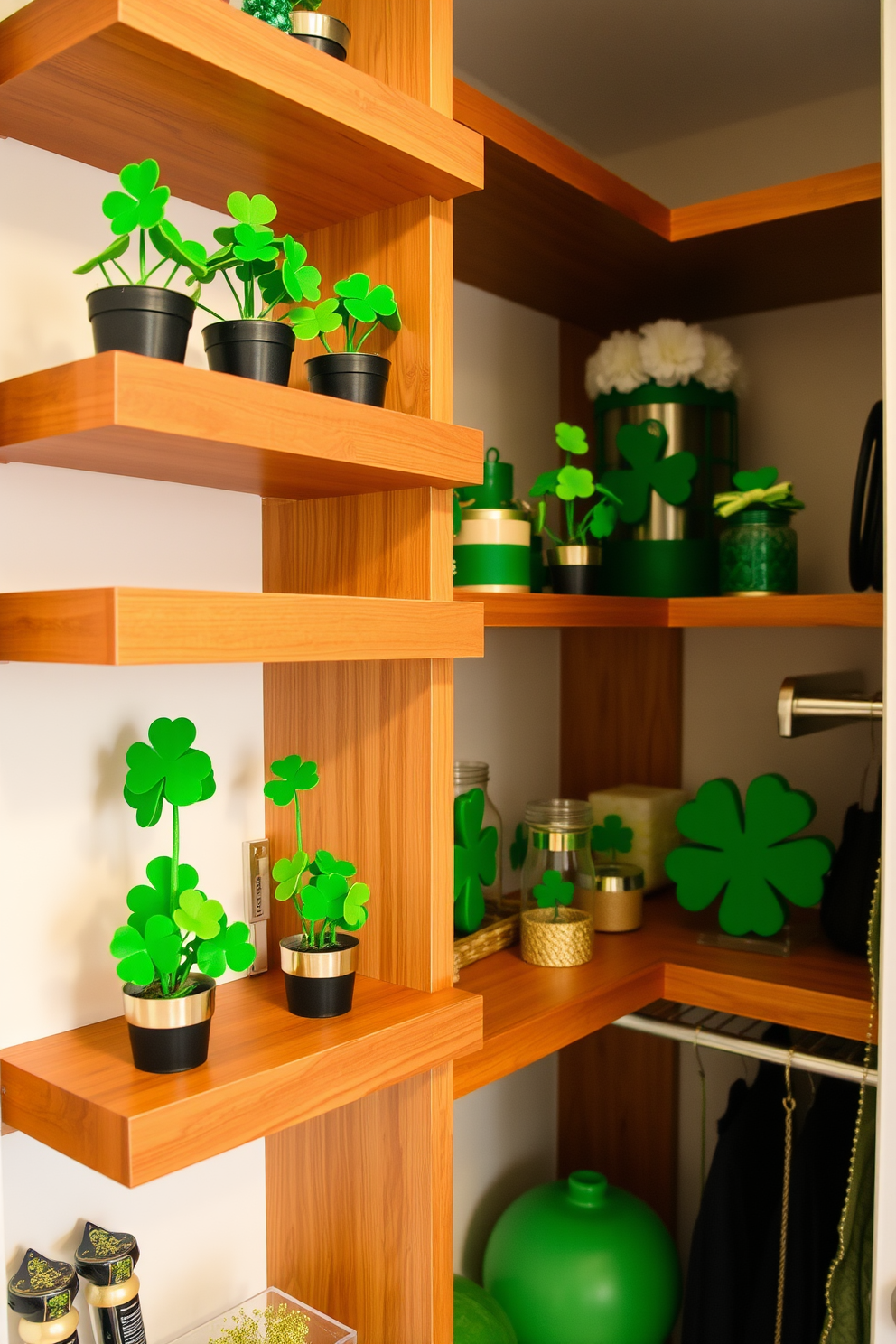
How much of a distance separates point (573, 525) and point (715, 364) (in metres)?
0.38

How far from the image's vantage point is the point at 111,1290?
973mm

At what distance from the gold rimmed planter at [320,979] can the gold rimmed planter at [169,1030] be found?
0.12 metres

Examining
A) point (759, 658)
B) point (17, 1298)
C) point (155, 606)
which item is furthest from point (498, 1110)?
point (155, 606)

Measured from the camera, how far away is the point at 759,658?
1.91m

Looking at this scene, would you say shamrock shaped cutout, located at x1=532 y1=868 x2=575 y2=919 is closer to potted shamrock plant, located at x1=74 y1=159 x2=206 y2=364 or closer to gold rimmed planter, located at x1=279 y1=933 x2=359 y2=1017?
gold rimmed planter, located at x1=279 y1=933 x2=359 y2=1017

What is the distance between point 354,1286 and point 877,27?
178 centimetres

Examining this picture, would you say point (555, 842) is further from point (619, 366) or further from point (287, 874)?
point (619, 366)

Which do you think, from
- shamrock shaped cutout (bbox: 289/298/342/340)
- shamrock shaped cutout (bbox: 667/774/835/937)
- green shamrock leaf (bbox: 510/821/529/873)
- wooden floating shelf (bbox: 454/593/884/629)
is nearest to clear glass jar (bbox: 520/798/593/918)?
green shamrock leaf (bbox: 510/821/529/873)

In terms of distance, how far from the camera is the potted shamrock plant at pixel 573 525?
1524mm

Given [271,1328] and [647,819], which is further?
[647,819]

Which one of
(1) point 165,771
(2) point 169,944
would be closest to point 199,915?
(2) point 169,944

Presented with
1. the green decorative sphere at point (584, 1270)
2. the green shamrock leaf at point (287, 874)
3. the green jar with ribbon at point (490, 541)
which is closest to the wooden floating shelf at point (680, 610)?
the green jar with ribbon at point (490, 541)

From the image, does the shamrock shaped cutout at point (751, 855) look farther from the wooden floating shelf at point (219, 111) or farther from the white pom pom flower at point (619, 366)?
the wooden floating shelf at point (219, 111)

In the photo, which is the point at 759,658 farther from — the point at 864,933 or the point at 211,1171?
the point at 211,1171
